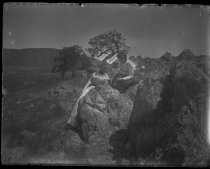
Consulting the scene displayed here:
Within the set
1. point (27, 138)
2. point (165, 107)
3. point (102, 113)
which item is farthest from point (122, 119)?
point (27, 138)

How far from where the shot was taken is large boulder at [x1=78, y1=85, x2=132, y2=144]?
592 centimetres

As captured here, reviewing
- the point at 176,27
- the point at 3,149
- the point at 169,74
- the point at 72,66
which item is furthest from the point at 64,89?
the point at 176,27

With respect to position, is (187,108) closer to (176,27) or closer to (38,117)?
(176,27)

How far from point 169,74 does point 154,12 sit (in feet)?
3.56

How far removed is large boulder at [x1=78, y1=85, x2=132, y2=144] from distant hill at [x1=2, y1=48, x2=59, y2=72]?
0.91m

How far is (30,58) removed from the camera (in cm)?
597

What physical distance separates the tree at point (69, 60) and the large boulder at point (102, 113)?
1.77 feet

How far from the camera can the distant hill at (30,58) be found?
5.90 meters

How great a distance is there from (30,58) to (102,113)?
1.55m

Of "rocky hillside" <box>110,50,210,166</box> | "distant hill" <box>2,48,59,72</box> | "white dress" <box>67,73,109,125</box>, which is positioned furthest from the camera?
"white dress" <box>67,73,109,125</box>

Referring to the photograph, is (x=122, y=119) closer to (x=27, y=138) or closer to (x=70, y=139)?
(x=70, y=139)

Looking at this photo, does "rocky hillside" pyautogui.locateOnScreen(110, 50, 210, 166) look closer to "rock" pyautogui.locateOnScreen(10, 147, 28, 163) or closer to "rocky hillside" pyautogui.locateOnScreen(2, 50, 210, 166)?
"rocky hillside" pyautogui.locateOnScreen(2, 50, 210, 166)

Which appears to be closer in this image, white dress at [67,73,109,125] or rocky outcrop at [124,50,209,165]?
rocky outcrop at [124,50,209,165]

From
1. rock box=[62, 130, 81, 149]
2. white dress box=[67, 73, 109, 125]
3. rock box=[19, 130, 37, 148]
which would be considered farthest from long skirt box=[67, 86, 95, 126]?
rock box=[19, 130, 37, 148]
